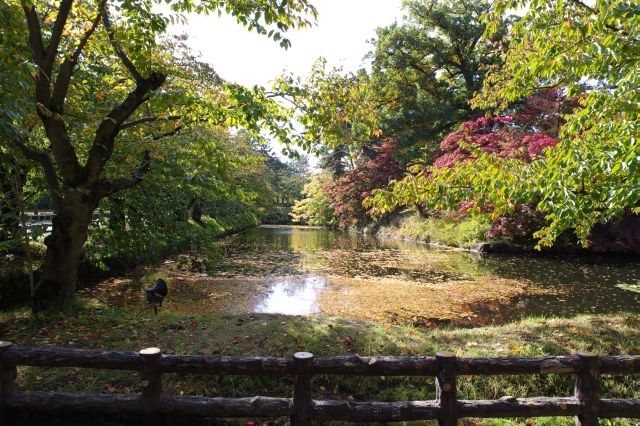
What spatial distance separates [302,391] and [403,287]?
820 centimetres

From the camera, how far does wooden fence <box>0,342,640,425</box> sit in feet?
10.6

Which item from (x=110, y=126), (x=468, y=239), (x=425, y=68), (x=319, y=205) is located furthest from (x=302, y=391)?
(x=319, y=205)

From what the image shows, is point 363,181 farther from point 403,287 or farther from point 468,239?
point 403,287

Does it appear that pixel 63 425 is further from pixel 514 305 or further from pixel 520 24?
pixel 514 305

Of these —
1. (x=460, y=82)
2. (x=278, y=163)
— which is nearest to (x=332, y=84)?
(x=460, y=82)

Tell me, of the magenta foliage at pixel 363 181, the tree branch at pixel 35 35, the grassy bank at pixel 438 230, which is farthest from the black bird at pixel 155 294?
the magenta foliage at pixel 363 181

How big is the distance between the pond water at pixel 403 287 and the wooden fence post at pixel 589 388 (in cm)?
420

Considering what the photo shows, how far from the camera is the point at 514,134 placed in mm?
16844

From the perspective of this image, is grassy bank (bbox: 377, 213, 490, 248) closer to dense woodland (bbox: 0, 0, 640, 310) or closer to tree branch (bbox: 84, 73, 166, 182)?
dense woodland (bbox: 0, 0, 640, 310)

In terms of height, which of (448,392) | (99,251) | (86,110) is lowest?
(448,392)

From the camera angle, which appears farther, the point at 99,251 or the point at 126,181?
the point at 99,251

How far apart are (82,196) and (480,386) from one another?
5.91 meters

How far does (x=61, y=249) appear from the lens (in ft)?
18.5

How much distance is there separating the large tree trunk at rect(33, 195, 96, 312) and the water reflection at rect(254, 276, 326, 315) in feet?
12.0
